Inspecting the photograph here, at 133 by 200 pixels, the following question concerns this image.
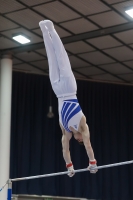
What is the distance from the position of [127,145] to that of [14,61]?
4.45 m

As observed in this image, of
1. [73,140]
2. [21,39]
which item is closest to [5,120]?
[21,39]

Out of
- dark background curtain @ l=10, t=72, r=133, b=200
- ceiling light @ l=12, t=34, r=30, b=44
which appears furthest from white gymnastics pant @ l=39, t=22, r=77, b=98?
dark background curtain @ l=10, t=72, r=133, b=200

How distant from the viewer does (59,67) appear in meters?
6.93

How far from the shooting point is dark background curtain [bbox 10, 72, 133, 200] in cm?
1347

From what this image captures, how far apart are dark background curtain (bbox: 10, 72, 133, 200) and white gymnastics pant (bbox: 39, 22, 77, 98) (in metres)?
6.65

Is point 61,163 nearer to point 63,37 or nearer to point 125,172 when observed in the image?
point 125,172

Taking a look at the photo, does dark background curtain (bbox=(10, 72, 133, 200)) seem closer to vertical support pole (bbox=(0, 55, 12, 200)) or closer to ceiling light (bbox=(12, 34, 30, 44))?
vertical support pole (bbox=(0, 55, 12, 200))

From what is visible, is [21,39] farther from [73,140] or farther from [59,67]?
[59,67]

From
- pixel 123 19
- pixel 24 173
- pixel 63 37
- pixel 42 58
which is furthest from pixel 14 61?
pixel 123 19

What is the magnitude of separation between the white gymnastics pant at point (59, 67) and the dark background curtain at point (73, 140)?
21.8 feet

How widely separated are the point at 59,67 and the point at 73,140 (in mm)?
7587

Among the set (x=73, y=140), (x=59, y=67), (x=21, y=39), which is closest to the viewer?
(x=59, y=67)

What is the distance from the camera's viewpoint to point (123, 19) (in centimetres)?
1045

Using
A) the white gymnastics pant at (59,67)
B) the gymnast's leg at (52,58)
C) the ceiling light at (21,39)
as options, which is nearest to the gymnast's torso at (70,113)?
the white gymnastics pant at (59,67)
